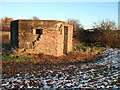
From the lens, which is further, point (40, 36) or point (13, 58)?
point (40, 36)

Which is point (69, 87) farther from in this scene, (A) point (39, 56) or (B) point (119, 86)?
(A) point (39, 56)

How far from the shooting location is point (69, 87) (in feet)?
17.5

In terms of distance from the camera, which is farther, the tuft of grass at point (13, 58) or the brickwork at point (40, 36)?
the brickwork at point (40, 36)

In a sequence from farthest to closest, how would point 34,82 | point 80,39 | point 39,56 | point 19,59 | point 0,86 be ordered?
point 80,39
point 39,56
point 19,59
point 34,82
point 0,86

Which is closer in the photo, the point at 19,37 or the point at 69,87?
the point at 69,87

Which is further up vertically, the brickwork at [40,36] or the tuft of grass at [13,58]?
the brickwork at [40,36]

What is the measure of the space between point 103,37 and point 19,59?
633 inches

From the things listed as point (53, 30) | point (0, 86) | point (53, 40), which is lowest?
point (0, 86)

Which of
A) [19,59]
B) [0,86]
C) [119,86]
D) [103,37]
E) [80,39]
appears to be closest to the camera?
[119,86]

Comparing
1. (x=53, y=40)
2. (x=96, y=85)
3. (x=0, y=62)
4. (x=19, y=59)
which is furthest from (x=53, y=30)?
(x=96, y=85)

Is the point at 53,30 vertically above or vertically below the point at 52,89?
above

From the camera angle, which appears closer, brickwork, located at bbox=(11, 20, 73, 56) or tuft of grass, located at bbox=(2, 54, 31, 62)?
tuft of grass, located at bbox=(2, 54, 31, 62)

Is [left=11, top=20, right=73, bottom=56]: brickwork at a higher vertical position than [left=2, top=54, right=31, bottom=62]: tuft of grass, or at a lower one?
higher

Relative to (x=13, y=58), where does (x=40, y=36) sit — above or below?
above
